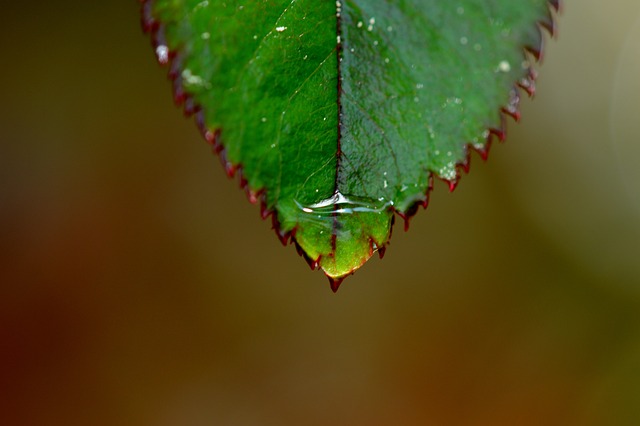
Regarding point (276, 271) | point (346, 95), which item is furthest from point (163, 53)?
point (276, 271)

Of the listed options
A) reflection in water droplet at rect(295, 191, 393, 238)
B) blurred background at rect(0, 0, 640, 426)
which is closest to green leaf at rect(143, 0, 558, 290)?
reflection in water droplet at rect(295, 191, 393, 238)

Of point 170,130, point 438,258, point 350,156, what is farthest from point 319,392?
point 350,156

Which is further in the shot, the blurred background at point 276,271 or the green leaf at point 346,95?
the blurred background at point 276,271

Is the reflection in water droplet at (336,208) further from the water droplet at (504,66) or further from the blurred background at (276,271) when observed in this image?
the blurred background at (276,271)

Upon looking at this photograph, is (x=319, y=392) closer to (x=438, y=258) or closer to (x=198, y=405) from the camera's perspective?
(x=198, y=405)

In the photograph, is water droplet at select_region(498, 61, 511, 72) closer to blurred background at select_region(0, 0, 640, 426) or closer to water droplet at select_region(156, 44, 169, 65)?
water droplet at select_region(156, 44, 169, 65)

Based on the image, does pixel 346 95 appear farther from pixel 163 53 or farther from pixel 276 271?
pixel 276 271

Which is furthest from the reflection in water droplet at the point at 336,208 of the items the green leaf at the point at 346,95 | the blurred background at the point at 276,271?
the blurred background at the point at 276,271
